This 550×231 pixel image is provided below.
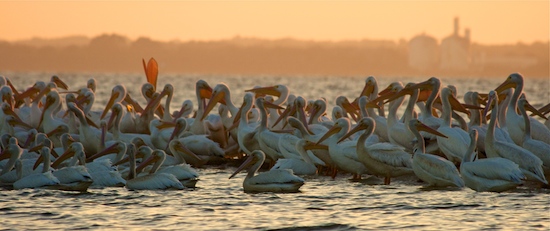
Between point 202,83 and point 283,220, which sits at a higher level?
point 202,83

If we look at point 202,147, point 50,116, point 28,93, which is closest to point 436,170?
point 202,147

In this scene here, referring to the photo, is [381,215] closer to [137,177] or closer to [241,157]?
[137,177]

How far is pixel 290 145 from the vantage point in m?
11.0

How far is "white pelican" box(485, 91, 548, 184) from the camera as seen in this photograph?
30.2ft

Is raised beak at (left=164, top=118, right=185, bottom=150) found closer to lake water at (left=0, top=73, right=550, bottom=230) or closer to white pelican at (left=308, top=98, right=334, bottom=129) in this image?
white pelican at (left=308, top=98, right=334, bottom=129)

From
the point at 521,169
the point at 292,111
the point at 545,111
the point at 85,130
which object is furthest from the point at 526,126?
the point at 85,130

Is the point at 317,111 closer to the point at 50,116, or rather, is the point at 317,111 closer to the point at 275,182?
the point at 275,182

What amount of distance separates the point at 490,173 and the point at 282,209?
206cm

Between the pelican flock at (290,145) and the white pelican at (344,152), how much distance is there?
1 centimetres

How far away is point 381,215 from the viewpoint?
27.8 feet

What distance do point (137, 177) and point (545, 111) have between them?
571 cm

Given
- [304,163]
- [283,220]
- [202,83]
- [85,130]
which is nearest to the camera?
[283,220]

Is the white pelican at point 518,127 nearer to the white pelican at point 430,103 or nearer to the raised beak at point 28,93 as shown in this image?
the white pelican at point 430,103

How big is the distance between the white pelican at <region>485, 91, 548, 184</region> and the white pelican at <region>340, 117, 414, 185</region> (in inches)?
33.9
